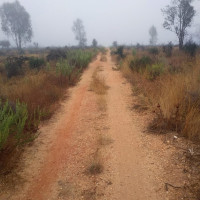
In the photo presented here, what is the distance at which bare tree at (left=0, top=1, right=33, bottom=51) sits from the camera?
120 ft

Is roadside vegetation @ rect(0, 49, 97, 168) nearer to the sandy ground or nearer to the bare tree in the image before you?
the sandy ground

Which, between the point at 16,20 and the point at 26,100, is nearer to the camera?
the point at 26,100

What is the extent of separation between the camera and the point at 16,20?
3709cm

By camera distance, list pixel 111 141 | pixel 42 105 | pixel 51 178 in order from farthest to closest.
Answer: pixel 42 105 < pixel 111 141 < pixel 51 178

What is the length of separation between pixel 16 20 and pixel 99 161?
130 feet

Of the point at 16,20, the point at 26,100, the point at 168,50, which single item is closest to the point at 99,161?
the point at 26,100

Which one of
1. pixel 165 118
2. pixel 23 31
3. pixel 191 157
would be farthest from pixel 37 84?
pixel 23 31

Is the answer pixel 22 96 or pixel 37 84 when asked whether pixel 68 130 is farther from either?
pixel 37 84

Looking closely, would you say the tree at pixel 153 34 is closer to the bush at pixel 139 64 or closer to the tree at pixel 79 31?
the tree at pixel 79 31

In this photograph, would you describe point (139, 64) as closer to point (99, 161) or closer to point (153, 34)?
point (99, 161)

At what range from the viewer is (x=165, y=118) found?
436cm

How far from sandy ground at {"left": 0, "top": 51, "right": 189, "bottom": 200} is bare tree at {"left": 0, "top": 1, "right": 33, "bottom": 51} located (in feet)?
118

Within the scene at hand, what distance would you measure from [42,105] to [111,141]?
2699 mm

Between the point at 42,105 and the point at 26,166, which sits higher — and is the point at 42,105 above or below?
above
